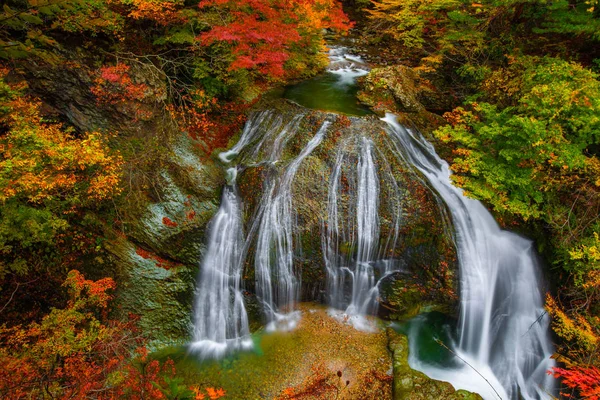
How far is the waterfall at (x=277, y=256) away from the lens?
25.1ft

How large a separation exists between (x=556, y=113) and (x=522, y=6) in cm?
471

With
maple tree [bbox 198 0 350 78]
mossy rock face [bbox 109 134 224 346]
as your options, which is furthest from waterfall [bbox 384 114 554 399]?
mossy rock face [bbox 109 134 224 346]

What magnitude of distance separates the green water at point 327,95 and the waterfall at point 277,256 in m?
3.04

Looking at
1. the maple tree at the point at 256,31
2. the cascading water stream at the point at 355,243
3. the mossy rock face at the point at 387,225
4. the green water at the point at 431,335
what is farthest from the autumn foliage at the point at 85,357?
the maple tree at the point at 256,31

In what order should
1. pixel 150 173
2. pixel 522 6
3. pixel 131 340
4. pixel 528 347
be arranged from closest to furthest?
pixel 131 340, pixel 528 347, pixel 150 173, pixel 522 6

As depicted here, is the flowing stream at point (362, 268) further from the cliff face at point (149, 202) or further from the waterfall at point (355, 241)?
the cliff face at point (149, 202)

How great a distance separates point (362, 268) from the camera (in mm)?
7699

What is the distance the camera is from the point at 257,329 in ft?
25.1

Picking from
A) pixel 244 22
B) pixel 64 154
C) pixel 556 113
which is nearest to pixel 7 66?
pixel 64 154

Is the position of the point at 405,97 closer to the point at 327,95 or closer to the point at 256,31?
the point at 327,95

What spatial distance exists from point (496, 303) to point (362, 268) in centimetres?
334

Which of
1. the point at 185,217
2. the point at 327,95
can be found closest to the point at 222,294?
the point at 185,217

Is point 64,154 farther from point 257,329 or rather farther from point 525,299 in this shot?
point 525,299

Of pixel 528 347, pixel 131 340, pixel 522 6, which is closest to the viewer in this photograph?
pixel 131 340
